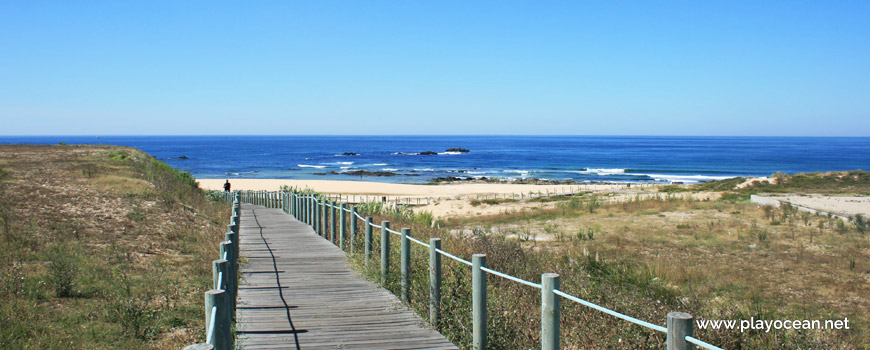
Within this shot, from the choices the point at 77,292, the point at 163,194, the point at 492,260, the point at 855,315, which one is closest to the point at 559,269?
the point at 492,260

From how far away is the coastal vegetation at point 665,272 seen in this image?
19.5 ft

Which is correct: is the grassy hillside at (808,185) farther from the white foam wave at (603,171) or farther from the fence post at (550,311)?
the white foam wave at (603,171)

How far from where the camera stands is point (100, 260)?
10.9 meters

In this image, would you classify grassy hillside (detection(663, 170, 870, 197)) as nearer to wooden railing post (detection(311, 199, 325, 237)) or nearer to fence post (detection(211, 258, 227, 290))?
wooden railing post (detection(311, 199, 325, 237))

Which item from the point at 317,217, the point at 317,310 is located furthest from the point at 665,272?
the point at 317,217

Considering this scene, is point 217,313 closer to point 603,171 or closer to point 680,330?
point 680,330

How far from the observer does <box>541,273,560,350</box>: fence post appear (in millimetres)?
4473

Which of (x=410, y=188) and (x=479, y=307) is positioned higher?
(x=479, y=307)

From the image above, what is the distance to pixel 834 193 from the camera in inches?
1232

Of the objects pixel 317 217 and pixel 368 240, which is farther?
pixel 317 217

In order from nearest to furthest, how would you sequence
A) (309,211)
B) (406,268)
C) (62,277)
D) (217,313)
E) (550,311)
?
(217,313) < (550,311) < (406,268) < (62,277) < (309,211)

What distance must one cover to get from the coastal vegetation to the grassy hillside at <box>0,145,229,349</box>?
9.81ft

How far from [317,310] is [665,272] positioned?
6.57 m

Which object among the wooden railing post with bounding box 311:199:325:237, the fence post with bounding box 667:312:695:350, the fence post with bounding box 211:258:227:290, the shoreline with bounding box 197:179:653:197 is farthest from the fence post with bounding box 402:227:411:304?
the shoreline with bounding box 197:179:653:197
